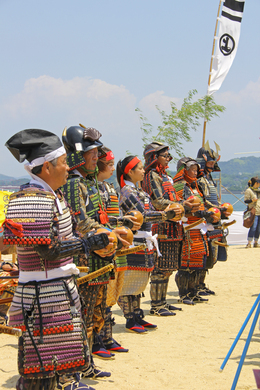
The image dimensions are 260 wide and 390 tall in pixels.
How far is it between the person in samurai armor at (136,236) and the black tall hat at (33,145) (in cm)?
257

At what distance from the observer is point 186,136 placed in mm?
14234

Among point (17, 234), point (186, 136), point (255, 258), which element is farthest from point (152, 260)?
point (186, 136)

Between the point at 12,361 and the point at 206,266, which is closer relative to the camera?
the point at 12,361

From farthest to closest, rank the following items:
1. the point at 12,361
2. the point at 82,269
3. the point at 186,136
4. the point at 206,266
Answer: the point at 186,136 → the point at 206,266 → the point at 12,361 → the point at 82,269

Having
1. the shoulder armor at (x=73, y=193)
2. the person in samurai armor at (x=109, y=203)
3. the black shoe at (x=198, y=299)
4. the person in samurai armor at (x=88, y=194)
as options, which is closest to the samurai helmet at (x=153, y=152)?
the person in samurai armor at (x=109, y=203)

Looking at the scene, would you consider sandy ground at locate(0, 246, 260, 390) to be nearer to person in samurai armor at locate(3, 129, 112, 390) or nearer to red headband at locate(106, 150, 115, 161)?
person in samurai armor at locate(3, 129, 112, 390)

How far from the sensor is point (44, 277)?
2609 millimetres

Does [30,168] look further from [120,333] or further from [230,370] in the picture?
[120,333]

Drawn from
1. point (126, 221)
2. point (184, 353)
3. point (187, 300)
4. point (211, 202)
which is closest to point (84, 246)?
point (126, 221)

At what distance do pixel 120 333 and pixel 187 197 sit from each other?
8.56ft

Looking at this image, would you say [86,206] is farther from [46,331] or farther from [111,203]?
[46,331]

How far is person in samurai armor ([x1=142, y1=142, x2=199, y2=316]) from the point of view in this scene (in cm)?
630

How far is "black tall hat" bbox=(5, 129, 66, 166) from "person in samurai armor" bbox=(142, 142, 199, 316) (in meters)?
3.56

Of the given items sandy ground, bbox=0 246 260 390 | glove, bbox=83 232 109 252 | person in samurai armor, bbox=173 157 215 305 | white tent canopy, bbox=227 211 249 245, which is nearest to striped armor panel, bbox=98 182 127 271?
sandy ground, bbox=0 246 260 390
